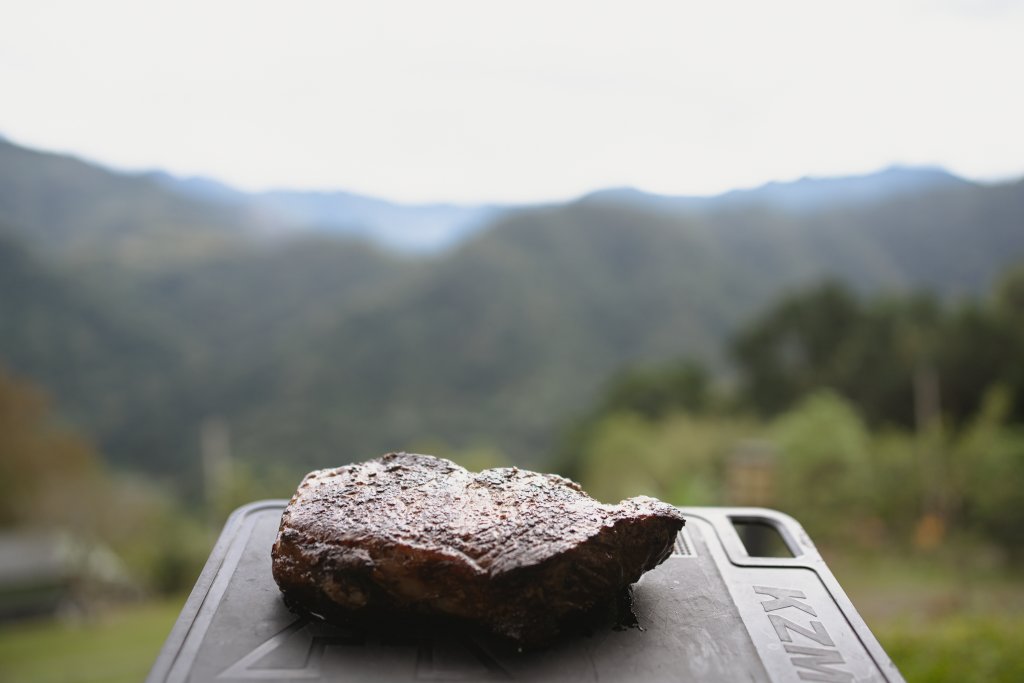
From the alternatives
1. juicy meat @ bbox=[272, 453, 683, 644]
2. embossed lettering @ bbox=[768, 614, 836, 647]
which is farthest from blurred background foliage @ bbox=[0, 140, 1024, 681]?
juicy meat @ bbox=[272, 453, 683, 644]

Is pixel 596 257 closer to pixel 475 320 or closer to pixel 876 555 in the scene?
pixel 475 320

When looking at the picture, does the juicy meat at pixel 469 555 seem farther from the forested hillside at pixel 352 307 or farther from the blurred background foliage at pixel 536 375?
the forested hillside at pixel 352 307

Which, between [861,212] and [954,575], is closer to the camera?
[954,575]

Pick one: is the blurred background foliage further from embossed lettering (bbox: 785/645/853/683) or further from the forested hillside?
embossed lettering (bbox: 785/645/853/683)

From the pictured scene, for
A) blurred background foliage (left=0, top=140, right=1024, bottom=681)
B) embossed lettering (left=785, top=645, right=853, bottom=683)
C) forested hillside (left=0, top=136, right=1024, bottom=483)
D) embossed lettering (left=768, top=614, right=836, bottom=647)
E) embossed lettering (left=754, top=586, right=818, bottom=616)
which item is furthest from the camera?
forested hillside (left=0, top=136, right=1024, bottom=483)

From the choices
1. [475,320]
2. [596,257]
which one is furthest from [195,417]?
[596,257]

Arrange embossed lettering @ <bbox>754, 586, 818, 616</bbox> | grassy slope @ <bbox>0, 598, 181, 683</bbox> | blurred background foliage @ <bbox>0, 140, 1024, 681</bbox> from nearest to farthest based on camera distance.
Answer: embossed lettering @ <bbox>754, 586, 818, 616</bbox> → grassy slope @ <bbox>0, 598, 181, 683</bbox> → blurred background foliage @ <bbox>0, 140, 1024, 681</bbox>

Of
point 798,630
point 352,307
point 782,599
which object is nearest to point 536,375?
point 352,307
